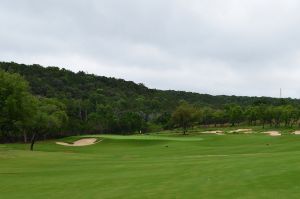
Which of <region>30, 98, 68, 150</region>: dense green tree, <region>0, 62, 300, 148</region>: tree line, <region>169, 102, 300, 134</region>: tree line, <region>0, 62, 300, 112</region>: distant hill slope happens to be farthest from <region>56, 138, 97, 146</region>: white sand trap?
<region>0, 62, 300, 112</region>: distant hill slope

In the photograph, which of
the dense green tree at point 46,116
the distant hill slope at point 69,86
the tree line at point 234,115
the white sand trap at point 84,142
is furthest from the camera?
the distant hill slope at point 69,86

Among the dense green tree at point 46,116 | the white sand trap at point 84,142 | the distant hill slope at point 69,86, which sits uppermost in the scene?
the distant hill slope at point 69,86

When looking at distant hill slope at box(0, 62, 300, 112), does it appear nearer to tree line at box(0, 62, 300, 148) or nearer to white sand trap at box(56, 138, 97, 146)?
tree line at box(0, 62, 300, 148)

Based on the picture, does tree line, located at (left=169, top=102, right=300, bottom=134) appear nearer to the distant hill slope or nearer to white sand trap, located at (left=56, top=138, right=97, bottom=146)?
white sand trap, located at (left=56, top=138, right=97, bottom=146)

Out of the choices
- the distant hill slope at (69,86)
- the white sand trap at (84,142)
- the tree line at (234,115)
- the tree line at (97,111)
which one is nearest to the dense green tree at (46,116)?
the tree line at (97,111)

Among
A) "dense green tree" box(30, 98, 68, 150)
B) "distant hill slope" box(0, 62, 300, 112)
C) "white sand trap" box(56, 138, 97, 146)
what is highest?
"distant hill slope" box(0, 62, 300, 112)

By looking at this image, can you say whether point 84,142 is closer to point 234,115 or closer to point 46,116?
point 46,116

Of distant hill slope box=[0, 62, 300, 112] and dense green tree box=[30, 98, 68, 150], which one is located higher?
distant hill slope box=[0, 62, 300, 112]

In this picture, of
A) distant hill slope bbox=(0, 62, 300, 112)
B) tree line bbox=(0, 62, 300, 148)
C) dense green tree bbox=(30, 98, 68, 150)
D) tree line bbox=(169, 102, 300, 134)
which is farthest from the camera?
distant hill slope bbox=(0, 62, 300, 112)

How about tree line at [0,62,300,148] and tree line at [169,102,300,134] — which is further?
tree line at [169,102,300,134]

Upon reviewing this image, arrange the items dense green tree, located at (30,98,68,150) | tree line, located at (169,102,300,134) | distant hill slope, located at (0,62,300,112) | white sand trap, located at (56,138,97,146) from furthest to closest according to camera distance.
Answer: distant hill slope, located at (0,62,300,112) → tree line, located at (169,102,300,134) → white sand trap, located at (56,138,97,146) → dense green tree, located at (30,98,68,150)

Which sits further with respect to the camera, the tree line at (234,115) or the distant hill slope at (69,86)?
the distant hill slope at (69,86)

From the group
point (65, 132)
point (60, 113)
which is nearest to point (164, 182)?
point (60, 113)

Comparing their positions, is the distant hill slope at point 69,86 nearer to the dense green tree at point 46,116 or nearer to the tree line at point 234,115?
A: the tree line at point 234,115
